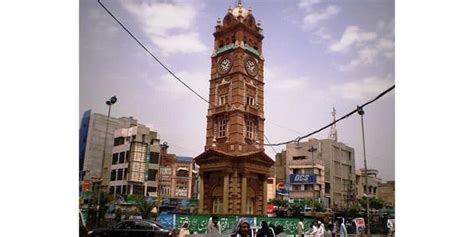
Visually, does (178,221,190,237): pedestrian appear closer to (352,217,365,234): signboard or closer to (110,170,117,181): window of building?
(110,170,117,181): window of building

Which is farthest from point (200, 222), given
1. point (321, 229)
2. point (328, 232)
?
point (328, 232)

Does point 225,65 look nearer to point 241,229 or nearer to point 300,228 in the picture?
point 241,229

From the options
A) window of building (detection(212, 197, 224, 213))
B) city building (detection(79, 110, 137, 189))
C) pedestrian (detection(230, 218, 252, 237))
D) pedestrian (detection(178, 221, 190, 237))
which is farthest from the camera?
city building (detection(79, 110, 137, 189))

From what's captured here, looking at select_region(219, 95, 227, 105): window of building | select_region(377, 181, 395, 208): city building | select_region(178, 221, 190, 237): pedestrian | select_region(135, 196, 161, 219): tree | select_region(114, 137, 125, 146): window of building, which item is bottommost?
select_region(178, 221, 190, 237): pedestrian

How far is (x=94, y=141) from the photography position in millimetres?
7430

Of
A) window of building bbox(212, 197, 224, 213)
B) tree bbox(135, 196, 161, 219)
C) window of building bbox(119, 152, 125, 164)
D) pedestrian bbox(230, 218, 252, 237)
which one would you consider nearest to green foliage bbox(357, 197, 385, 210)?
pedestrian bbox(230, 218, 252, 237)

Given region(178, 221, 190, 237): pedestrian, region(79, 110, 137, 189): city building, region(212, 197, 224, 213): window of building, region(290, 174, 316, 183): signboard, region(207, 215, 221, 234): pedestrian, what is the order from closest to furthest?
region(178, 221, 190, 237): pedestrian → region(207, 215, 221, 234): pedestrian → region(212, 197, 224, 213): window of building → region(79, 110, 137, 189): city building → region(290, 174, 316, 183): signboard

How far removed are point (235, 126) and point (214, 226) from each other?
1564mm

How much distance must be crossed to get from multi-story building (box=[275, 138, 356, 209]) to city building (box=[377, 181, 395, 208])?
523 millimetres

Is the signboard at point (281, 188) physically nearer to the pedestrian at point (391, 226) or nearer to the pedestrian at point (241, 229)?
the pedestrian at point (241, 229)

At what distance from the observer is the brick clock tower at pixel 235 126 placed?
23.5 feet

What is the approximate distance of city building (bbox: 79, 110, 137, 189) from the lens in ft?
23.7
